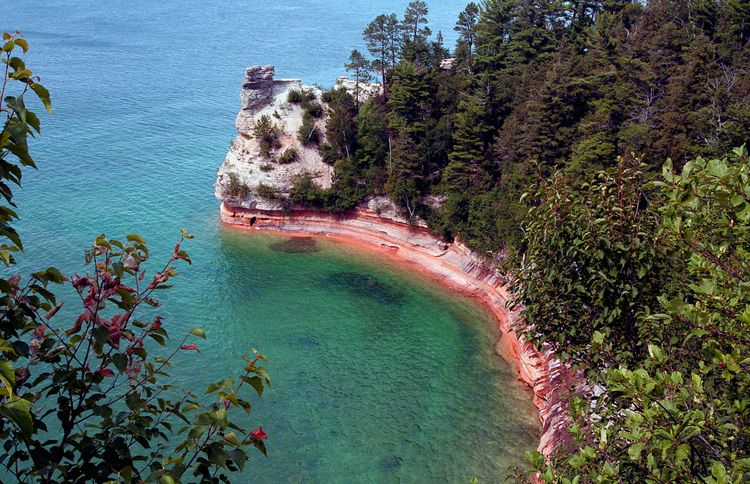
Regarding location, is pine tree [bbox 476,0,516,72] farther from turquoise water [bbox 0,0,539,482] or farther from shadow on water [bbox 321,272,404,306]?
shadow on water [bbox 321,272,404,306]

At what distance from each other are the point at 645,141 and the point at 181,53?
87252 millimetres

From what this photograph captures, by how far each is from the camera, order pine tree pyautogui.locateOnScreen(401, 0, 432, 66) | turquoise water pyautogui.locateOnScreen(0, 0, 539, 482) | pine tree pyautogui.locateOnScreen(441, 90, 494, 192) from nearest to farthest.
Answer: turquoise water pyautogui.locateOnScreen(0, 0, 539, 482), pine tree pyautogui.locateOnScreen(441, 90, 494, 192), pine tree pyautogui.locateOnScreen(401, 0, 432, 66)

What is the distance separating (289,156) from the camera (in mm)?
55750

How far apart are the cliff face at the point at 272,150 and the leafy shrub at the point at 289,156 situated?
0.66 feet

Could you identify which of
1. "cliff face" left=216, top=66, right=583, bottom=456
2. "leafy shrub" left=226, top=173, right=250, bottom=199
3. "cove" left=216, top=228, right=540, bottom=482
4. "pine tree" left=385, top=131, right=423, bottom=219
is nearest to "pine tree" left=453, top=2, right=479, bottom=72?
"cliff face" left=216, top=66, right=583, bottom=456

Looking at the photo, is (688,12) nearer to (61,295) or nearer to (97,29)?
(61,295)

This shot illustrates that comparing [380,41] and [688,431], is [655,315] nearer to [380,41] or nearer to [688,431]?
[688,431]

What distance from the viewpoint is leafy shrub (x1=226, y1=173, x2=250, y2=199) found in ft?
177

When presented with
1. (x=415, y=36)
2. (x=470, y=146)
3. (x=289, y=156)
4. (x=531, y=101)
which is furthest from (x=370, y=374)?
(x=415, y=36)

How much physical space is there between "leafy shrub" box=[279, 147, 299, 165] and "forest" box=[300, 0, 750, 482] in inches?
111

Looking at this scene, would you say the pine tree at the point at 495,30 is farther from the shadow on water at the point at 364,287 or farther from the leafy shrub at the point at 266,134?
the shadow on water at the point at 364,287

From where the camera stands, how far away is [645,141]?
1412 inches

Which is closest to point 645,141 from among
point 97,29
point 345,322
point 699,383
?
point 345,322

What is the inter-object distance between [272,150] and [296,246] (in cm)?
1142
